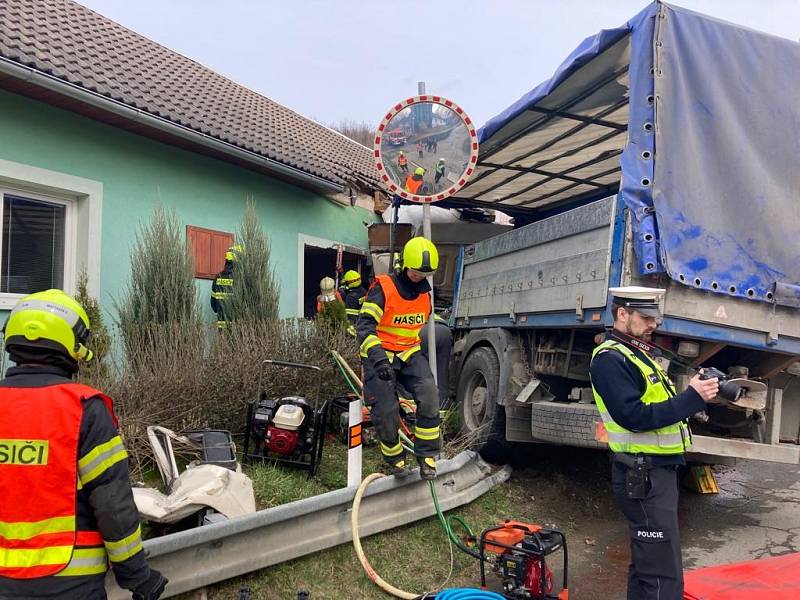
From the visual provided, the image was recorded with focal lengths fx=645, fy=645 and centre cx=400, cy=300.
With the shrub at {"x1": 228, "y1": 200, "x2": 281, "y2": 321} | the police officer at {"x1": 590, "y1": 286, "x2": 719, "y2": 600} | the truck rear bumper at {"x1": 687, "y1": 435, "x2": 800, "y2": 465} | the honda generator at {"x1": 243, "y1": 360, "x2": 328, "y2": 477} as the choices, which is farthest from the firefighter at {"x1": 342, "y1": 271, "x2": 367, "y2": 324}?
the police officer at {"x1": 590, "y1": 286, "x2": 719, "y2": 600}

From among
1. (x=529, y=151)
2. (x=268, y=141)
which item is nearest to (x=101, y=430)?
(x=529, y=151)

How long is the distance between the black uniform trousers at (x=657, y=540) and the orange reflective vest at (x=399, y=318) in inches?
83.8

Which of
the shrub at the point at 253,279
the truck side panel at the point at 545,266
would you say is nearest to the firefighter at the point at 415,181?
the truck side panel at the point at 545,266

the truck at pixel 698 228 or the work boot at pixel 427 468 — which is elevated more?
the truck at pixel 698 228

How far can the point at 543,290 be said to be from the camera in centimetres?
536

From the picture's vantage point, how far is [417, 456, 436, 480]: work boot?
4367 mm

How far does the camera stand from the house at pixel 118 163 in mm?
6500

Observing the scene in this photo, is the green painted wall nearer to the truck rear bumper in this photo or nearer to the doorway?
the doorway

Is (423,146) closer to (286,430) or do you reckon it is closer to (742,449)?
(286,430)

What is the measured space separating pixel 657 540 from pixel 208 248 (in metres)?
7.15

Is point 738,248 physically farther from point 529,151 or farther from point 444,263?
point 444,263

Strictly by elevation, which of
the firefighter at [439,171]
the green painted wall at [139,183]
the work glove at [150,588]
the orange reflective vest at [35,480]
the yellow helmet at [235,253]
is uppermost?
the green painted wall at [139,183]

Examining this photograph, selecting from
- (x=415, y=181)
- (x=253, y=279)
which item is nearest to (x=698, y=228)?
(x=415, y=181)

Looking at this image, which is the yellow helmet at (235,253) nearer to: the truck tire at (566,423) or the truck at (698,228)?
the truck at (698,228)
